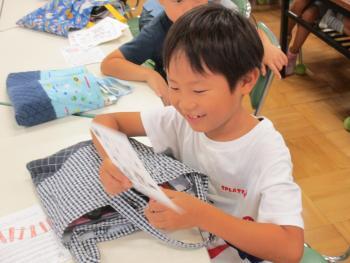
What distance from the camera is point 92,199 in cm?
84

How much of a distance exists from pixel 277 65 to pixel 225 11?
1.42ft

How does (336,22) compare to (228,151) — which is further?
(336,22)

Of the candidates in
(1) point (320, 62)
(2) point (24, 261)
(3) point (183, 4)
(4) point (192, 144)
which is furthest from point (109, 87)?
(1) point (320, 62)

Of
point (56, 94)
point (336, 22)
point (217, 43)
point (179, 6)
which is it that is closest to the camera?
point (217, 43)

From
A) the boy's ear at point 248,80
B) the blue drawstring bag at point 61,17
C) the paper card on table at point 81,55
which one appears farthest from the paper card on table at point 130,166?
the blue drawstring bag at point 61,17

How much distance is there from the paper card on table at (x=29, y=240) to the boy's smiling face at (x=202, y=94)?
37cm

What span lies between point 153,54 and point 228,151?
74 centimetres

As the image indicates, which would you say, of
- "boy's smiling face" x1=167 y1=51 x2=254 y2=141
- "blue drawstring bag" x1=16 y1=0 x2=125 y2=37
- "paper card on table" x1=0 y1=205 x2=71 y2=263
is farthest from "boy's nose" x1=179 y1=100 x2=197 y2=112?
"blue drawstring bag" x1=16 y1=0 x2=125 y2=37

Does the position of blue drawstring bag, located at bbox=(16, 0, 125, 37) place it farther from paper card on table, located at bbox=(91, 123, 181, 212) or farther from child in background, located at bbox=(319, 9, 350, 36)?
child in background, located at bbox=(319, 9, 350, 36)

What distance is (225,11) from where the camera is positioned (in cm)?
88

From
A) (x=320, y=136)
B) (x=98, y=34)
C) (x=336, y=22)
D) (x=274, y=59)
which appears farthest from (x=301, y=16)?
(x=274, y=59)

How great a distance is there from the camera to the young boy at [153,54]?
1299 mm

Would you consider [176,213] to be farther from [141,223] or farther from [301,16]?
[301,16]

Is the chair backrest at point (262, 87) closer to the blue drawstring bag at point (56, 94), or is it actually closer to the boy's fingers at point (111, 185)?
the blue drawstring bag at point (56, 94)
